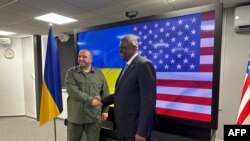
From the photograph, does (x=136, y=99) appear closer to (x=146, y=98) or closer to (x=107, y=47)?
(x=146, y=98)

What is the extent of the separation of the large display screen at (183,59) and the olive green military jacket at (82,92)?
2.15ft

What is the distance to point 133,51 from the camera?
1.61 m

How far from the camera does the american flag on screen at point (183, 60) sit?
1.75m

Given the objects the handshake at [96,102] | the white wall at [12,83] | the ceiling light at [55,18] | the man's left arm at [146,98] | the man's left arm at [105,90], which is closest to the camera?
the man's left arm at [146,98]

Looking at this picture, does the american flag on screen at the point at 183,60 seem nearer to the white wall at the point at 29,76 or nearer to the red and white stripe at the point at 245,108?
the red and white stripe at the point at 245,108

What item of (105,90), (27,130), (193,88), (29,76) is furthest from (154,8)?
(29,76)

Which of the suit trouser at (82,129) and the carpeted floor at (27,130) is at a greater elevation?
the suit trouser at (82,129)

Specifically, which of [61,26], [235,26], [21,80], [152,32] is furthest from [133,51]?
[21,80]

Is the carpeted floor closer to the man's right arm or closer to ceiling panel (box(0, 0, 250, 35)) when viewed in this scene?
the man's right arm

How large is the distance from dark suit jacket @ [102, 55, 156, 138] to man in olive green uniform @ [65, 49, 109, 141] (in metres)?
0.60

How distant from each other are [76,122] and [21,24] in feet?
10.9

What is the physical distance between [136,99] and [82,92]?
82 centimetres

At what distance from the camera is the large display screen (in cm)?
174

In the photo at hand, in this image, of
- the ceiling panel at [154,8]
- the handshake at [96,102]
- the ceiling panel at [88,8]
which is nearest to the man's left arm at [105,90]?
the handshake at [96,102]
